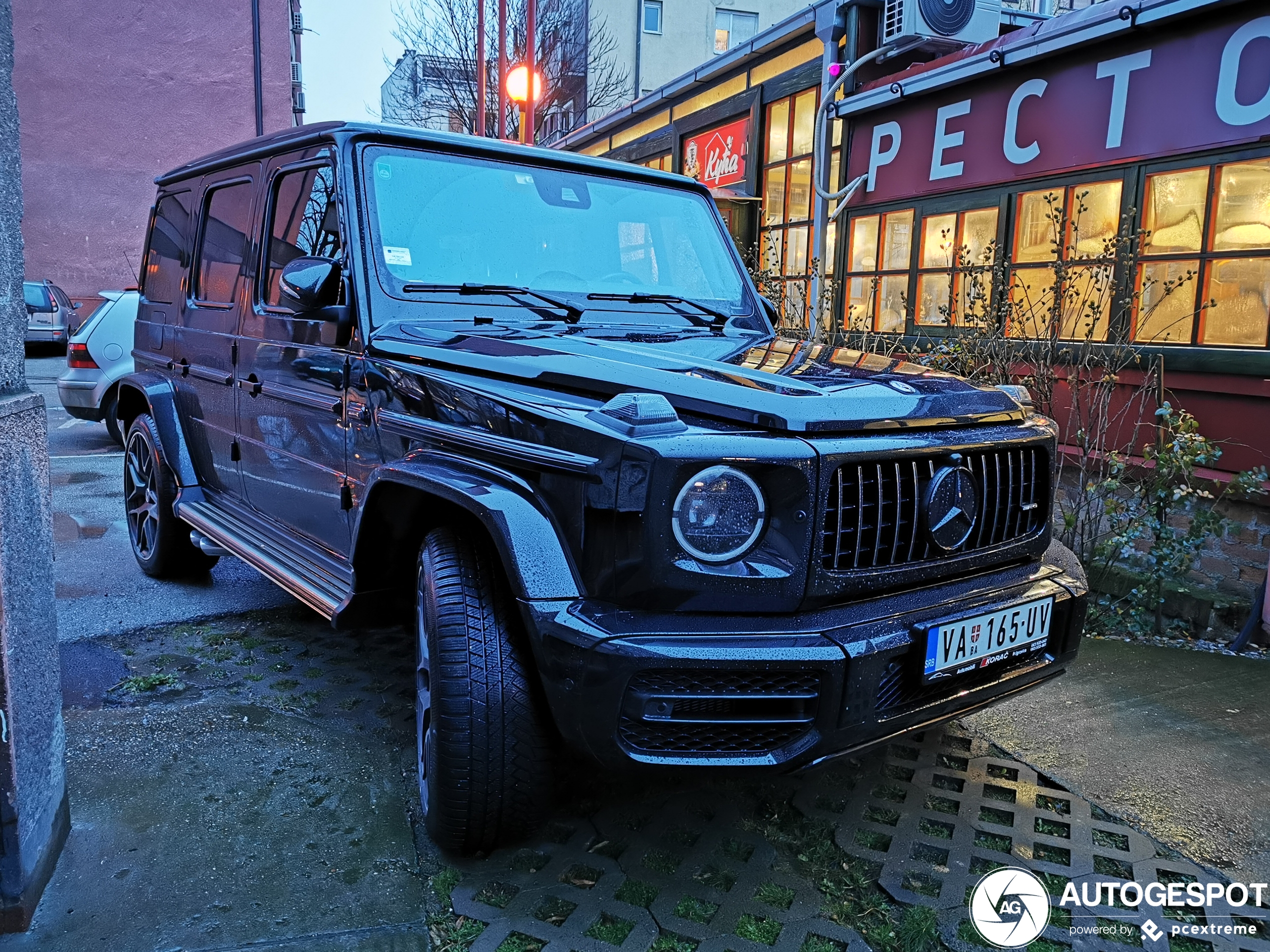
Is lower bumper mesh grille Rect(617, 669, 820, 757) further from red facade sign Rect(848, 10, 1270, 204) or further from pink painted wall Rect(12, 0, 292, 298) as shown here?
pink painted wall Rect(12, 0, 292, 298)

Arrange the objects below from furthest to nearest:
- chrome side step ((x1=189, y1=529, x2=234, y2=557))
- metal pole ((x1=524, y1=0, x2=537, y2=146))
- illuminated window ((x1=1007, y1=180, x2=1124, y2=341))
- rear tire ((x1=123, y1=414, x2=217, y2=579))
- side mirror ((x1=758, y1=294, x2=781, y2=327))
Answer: metal pole ((x1=524, y1=0, x2=537, y2=146)) → illuminated window ((x1=1007, y1=180, x2=1124, y2=341)) → rear tire ((x1=123, y1=414, x2=217, y2=579)) → chrome side step ((x1=189, y1=529, x2=234, y2=557)) → side mirror ((x1=758, y1=294, x2=781, y2=327))

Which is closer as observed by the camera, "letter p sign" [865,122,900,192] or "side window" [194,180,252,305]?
"side window" [194,180,252,305]

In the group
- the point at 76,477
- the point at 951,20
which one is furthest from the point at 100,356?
the point at 951,20

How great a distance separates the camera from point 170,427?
14.7 ft

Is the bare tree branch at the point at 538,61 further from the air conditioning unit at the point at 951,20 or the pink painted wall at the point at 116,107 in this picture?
the air conditioning unit at the point at 951,20

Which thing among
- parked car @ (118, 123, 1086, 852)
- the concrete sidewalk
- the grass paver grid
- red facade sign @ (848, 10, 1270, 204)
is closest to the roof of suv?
parked car @ (118, 123, 1086, 852)

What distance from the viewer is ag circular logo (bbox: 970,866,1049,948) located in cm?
216

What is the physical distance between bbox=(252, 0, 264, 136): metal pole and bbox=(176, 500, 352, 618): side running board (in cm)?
1846

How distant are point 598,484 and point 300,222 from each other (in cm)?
196

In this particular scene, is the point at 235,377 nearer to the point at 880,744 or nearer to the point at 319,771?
the point at 319,771

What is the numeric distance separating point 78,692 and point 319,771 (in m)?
1.23

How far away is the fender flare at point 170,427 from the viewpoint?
440 centimetres

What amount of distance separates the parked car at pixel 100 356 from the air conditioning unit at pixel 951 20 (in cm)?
742

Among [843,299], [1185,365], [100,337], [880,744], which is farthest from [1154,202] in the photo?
[100,337]
